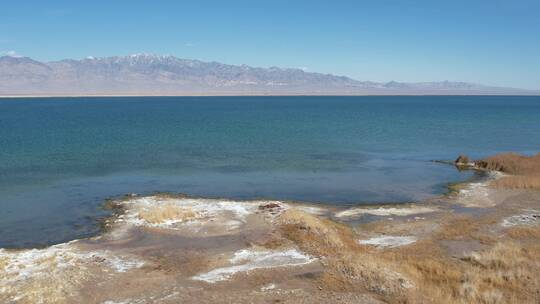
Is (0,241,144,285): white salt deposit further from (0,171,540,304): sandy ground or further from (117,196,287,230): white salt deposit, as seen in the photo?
(117,196,287,230): white salt deposit

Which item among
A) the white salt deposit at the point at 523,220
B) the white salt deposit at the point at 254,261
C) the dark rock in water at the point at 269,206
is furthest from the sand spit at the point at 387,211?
the white salt deposit at the point at 254,261

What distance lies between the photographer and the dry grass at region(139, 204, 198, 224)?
28312 mm

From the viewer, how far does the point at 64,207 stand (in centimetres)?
3278

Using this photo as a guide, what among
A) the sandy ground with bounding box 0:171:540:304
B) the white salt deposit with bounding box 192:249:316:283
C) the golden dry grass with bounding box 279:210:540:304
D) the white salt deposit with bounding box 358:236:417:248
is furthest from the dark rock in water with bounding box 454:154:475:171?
the white salt deposit with bounding box 192:249:316:283

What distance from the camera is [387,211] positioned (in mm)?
32188

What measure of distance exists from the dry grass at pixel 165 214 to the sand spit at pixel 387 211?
955cm

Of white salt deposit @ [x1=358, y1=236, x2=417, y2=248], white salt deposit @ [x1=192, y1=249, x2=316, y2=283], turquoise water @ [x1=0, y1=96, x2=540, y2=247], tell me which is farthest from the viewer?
turquoise water @ [x1=0, y1=96, x2=540, y2=247]

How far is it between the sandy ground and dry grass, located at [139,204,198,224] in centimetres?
9

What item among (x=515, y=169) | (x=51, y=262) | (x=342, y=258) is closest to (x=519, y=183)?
(x=515, y=169)

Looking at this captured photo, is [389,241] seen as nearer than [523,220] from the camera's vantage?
Yes

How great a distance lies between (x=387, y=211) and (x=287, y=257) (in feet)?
40.6

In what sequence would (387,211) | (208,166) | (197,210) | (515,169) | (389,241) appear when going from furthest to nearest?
(208,166), (515,169), (387,211), (197,210), (389,241)

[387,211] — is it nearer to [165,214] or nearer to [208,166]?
[165,214]

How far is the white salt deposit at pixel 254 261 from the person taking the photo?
19984mm
